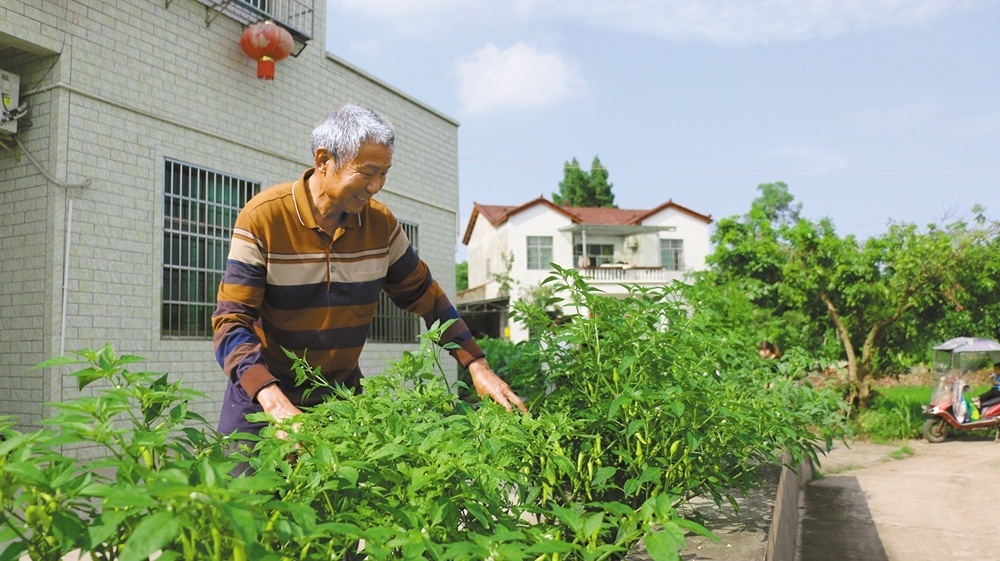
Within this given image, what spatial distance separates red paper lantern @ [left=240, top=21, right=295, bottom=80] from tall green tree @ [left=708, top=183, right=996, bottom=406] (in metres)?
6.76

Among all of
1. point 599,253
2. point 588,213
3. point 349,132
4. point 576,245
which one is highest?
point 588,213

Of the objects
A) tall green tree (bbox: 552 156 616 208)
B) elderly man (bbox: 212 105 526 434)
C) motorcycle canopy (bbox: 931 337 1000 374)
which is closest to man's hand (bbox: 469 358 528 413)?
elderly man (bbox: 212 105 526 434)

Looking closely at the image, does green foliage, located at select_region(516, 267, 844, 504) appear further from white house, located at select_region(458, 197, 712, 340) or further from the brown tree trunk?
white house, located at select_region(458, 197, 712, 340)

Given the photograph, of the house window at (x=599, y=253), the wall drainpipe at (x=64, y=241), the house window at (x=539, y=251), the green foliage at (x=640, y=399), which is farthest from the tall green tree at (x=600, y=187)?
the green foliage at (x=640, y=399)

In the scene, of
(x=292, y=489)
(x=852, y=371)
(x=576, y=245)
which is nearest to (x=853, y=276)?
(x=852, y=371)

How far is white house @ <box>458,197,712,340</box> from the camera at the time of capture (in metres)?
33.0

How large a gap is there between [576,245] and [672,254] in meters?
4.59

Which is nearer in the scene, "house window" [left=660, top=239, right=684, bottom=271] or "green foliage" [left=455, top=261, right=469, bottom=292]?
"house window" [left=660, top=239, right=684, bottom=271]

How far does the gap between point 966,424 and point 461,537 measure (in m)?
10.9

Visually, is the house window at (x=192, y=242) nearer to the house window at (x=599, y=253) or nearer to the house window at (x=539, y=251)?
the house window at (x=539, y=251)

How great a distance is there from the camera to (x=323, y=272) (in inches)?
90.6

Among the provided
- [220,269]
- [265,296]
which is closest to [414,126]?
[220,269]

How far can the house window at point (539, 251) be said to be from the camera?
33.2 meters

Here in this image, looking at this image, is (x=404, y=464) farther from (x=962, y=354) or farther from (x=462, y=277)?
(x=462, y=277)
